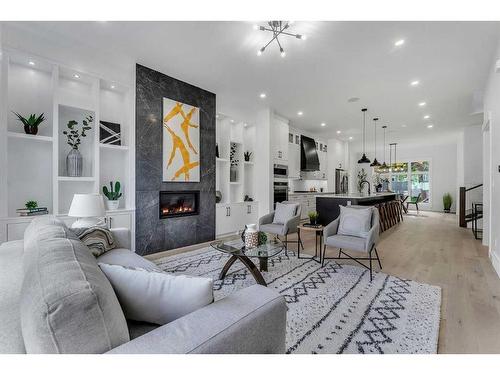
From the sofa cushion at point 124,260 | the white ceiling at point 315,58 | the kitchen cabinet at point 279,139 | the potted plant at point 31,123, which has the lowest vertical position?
the sofa cushion at point 124,260

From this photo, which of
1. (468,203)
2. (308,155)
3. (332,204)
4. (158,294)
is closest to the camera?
(158,294)

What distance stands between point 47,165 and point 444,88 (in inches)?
268

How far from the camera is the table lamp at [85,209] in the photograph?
2545 mm

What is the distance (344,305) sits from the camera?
2217mm

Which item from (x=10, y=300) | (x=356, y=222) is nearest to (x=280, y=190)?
(x=356, y=222)

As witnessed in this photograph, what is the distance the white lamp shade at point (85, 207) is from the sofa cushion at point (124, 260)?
0.55m

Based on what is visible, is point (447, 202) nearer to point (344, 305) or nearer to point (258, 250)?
point (344, 305)

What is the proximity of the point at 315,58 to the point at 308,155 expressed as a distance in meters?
4.50

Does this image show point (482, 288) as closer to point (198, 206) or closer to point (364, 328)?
point (364, 328)

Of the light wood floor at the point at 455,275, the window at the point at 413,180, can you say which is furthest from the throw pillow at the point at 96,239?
the window at the point at 413,180

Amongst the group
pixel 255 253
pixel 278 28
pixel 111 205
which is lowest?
pixel 255 253

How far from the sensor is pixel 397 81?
14.0 ft

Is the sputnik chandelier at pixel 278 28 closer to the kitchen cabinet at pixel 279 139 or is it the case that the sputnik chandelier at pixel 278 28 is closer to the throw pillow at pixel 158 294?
the throw pillow at pixel 158 294
